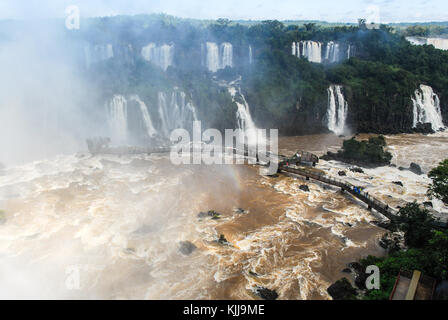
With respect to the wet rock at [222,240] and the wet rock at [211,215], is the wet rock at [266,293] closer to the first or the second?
the wet rock at [222,240]

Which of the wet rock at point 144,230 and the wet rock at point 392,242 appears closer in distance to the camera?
the wet rock at point 392,242

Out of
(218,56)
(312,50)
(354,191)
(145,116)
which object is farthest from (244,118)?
(312,50)

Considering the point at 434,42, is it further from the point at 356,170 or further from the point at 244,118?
the point at 356,170

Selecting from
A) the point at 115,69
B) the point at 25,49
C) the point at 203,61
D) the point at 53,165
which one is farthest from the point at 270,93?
the point at 25,49

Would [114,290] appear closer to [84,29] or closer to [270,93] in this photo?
[270,93]

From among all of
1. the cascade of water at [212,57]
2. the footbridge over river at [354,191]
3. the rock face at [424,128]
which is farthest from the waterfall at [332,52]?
the footbridge over river at [354,191]

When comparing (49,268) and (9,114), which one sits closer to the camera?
(49,268)

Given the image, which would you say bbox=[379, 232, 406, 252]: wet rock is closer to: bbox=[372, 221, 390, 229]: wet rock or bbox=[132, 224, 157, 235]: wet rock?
bbox=[372, 221, 390, 229]: wet rock
